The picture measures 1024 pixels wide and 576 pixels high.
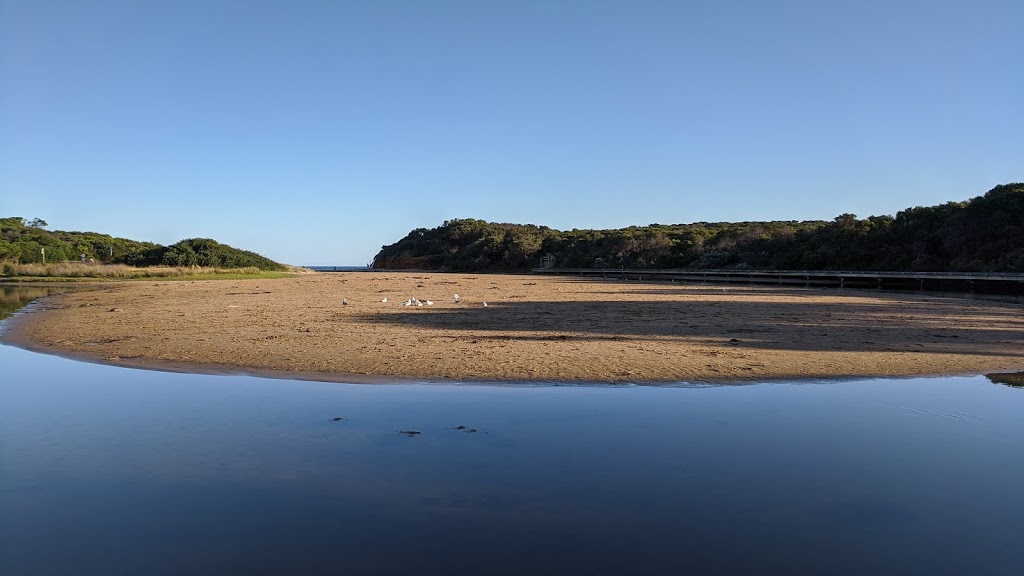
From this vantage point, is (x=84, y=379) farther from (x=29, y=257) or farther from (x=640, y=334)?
(x=29, y=257)

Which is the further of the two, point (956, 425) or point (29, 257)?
point (29, 257)

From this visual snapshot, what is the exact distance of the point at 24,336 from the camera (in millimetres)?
14805

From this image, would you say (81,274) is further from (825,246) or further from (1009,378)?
(825,246)

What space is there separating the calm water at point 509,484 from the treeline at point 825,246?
38.5 m

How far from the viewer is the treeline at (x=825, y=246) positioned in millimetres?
40719

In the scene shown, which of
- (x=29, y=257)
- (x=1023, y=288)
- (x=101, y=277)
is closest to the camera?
(x=1023, y=288)

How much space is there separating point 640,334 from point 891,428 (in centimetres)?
785

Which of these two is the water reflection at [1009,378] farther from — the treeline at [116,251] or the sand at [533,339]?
the treeline at [116,251]

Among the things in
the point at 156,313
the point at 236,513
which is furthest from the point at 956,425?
the point at 156,313

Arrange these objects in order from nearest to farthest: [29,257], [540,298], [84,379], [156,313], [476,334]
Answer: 1. [84,379]
2. [476,334]
3. [156,313]
4. [540,298]
5. [29,257]

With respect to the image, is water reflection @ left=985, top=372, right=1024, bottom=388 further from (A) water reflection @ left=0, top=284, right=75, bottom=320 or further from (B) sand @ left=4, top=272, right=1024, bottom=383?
(A) water reflection @ left=0, top=284, right=75, bottom=320

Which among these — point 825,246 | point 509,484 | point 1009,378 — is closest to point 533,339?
point 1009,378

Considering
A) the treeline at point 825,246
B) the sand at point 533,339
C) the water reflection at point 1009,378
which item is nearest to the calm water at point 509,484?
the water reflection at point 1009,378

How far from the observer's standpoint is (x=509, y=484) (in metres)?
5.12
